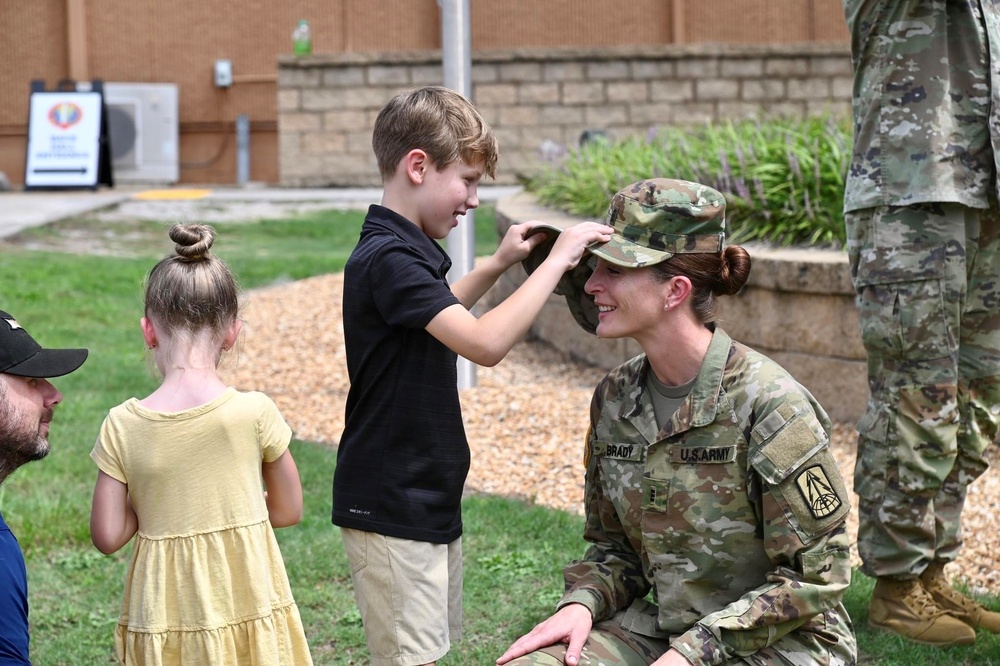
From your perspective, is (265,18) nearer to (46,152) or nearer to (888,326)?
(46,152)

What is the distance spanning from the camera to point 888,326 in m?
3.34

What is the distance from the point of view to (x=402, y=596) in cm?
261

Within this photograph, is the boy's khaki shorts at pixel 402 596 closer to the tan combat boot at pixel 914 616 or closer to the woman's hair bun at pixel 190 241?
the woman's hair bun at pixel 190 241

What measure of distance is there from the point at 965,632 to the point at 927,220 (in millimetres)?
1208

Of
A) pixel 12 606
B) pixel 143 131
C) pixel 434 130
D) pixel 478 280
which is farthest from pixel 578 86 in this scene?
pixel 12 606

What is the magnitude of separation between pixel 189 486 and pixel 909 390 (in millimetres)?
2036

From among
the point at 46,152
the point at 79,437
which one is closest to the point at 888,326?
the point at 79,437

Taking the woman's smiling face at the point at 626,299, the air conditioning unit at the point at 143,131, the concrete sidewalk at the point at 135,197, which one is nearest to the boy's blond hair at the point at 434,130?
the woman's smiling face at the point at 626,299

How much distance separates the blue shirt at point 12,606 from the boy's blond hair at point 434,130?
1.14m

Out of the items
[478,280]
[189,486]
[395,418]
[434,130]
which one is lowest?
[189,486]

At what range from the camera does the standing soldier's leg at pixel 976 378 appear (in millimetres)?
3367

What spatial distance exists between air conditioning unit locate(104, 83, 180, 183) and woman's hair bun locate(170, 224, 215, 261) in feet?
59.8

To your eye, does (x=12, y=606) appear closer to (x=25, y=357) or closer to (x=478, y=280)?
(x=25, y=357)

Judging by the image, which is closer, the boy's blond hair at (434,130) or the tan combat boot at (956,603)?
the boy's blond hair at (434,130)
